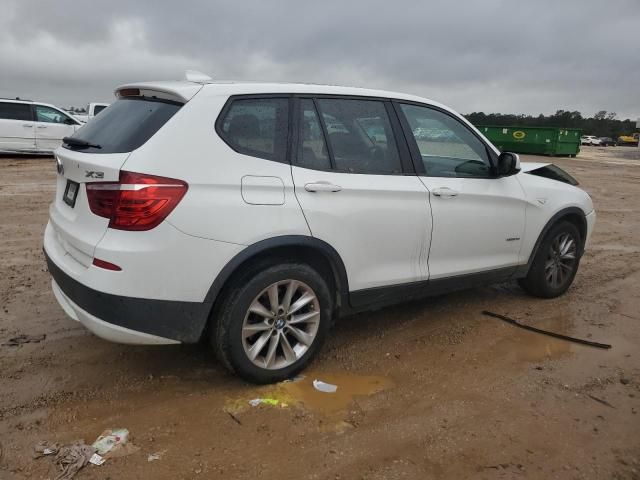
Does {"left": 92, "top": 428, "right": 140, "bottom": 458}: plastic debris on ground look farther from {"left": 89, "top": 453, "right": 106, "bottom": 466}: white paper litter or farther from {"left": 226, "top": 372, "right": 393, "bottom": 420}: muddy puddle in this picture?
{"left": 226, "top": 372, "right": 393, "bottom": 420}: muddy puddle

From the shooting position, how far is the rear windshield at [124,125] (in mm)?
2930

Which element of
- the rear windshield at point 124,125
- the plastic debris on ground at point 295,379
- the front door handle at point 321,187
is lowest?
the plastic debris on ground at point 295,379

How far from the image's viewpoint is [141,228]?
9.04ft

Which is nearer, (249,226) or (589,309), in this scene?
(249,226)

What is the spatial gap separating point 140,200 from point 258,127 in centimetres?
84

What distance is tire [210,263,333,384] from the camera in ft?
10.0

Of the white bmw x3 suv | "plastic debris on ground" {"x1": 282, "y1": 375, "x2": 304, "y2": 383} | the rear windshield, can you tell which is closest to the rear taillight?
the white bmw x3 suv

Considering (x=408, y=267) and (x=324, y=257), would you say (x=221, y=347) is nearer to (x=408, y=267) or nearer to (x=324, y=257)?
(x=324, y=257)

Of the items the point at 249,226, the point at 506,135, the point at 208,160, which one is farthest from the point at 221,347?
the point at 506,135

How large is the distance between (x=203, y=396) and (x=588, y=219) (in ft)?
13.1

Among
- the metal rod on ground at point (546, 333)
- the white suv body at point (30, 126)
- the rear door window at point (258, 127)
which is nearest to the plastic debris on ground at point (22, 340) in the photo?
the rear door window at point (258, 127)

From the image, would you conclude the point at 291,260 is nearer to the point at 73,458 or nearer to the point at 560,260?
the point at 73,458

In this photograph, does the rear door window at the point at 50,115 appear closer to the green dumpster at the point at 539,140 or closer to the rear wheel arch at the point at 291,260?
the rear wheel arch at the point at 291,260

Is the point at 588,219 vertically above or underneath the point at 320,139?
underneath
